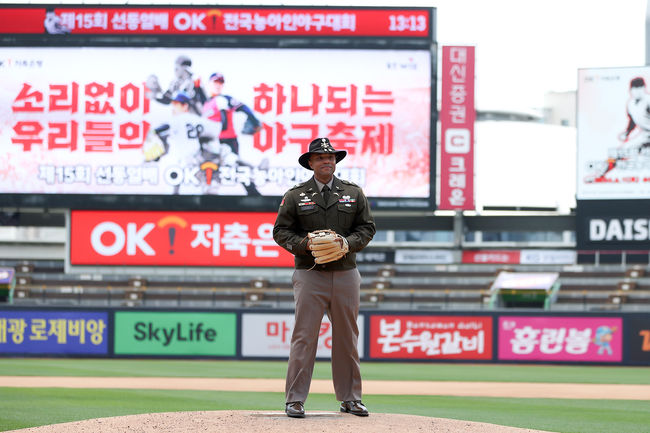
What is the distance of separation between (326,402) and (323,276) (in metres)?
4.25

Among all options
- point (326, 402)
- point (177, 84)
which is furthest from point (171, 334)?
point (326, 402)

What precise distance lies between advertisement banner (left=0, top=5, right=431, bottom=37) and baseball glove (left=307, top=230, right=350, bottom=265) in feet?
53.0

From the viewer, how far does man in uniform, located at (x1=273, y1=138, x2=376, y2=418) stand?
22.7 feet

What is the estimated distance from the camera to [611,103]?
2359cm

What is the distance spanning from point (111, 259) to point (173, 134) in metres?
3.08

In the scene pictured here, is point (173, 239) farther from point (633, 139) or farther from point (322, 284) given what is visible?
point (322, 284)

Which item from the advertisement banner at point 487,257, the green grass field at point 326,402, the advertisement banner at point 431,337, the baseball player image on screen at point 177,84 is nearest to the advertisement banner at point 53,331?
the green grass field at point 326,402

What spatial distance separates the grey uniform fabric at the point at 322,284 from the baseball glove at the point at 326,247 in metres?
0.12

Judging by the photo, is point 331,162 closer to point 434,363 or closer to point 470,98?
point 434,363

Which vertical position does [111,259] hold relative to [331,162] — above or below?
below

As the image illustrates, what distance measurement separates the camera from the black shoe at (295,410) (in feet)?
22.5

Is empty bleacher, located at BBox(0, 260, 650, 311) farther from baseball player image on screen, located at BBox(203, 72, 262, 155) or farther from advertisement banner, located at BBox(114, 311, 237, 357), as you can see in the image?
advertisement banner, located at BBox(114, 311, 237, 357)

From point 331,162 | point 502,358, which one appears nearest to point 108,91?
point 502,358

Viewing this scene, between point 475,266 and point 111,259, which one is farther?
point 475,266
